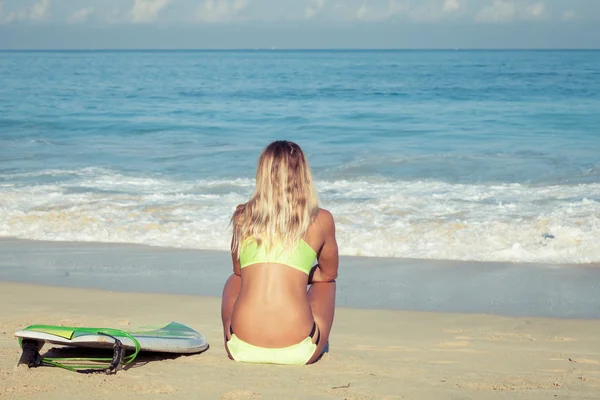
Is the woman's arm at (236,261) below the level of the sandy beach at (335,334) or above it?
above

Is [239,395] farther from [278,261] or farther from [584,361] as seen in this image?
[584,361]

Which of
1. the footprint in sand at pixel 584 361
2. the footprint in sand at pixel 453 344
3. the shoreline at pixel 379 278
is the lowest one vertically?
the shoreline at pixel 379 278

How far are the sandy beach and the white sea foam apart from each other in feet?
1.66

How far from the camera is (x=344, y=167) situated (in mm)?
14398

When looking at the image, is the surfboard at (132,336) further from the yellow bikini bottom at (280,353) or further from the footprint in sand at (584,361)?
the footprint in sand at (584,361)

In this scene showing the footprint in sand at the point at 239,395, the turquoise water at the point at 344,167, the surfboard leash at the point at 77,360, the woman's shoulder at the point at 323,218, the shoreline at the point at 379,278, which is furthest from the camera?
the turquoise water at the point at 344,167

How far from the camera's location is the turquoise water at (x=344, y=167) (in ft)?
27.7

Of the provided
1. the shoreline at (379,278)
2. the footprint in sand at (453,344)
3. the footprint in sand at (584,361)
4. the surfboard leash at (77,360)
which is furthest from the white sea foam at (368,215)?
the surfboard leash at (77,360)

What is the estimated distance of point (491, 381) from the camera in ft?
11.6

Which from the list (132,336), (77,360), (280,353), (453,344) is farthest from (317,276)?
(77,360)

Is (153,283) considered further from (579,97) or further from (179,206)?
(579,97)

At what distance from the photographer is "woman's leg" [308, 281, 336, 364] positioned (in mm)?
3848

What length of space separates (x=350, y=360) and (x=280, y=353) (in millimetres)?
478

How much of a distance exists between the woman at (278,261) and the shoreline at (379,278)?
209 cm
